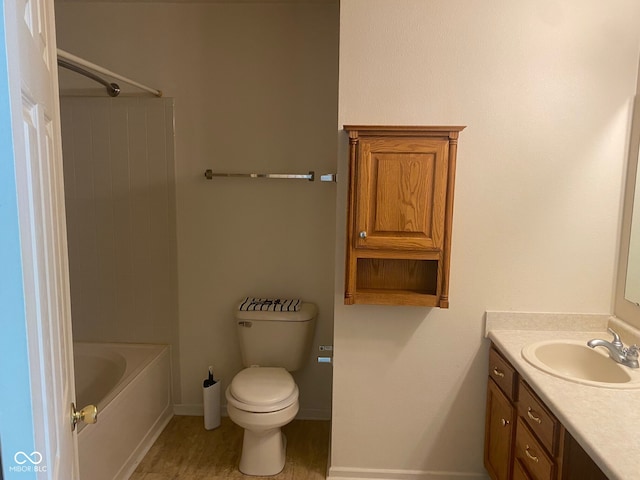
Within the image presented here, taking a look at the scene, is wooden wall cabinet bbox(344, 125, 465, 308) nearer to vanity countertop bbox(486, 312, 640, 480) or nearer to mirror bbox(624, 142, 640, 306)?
vanity countertop bbox(486, 312, 640, 480)

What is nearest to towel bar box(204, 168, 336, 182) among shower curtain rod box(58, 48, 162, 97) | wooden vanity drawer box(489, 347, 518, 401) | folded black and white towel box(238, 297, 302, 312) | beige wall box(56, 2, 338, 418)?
beige wall box(56, 2, 338, 418)

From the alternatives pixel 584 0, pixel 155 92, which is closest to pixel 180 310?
pixel 155 92

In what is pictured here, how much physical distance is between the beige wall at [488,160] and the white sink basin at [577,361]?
0.24 metres

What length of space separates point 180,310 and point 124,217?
2.18 ft

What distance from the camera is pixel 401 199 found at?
197 centimetres

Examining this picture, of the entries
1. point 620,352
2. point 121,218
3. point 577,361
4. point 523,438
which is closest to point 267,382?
point 523,438

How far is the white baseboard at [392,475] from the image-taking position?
2.30m

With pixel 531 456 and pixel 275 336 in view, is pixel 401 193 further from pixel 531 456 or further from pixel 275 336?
pixel 275 336

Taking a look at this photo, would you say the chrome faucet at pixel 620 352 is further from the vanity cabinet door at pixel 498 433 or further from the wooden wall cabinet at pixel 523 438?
the vanity cabinet door at pixel 498 433

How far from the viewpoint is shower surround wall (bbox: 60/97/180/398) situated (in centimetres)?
277

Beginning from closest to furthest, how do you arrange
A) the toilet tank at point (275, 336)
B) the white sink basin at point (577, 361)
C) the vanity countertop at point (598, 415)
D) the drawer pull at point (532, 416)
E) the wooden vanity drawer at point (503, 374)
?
1. the vanity countertop at point (598, 415)
2. the drawer pull at point (532, 416)
3. the white sink basin at point (577, 361)
4. the wooden vanity drawer at point (503, 374)
5. the toilet tank at point (275, 336)

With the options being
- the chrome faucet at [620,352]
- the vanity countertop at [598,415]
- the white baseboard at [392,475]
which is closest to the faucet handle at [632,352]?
the chrome faucet at [620,352]

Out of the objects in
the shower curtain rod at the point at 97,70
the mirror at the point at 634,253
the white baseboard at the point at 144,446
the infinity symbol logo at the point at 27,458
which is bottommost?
the white baseboard at the point at 144,446

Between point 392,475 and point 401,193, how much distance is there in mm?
1399
